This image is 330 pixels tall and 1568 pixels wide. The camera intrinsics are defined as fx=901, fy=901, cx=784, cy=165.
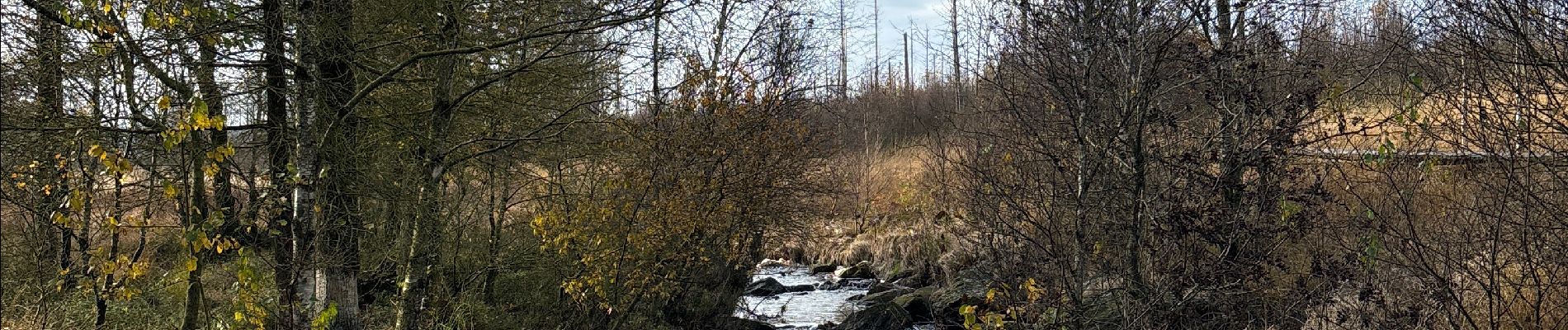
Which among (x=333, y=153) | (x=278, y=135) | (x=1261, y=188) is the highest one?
(x=278, y=135)

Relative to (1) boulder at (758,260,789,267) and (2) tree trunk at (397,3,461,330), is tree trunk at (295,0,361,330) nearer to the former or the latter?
(2) tree trunk at (397,3,461,330)

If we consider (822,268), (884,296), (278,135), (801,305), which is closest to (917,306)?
(884,296)

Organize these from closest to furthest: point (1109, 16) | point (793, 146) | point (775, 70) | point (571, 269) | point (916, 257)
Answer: point (1109, 16) < point (571, 269) < point (793, 146) < point (775, 70) < point (916, 257)

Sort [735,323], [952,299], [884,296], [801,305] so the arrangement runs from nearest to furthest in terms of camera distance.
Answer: [735,323] → [952,299] → [884,296] → [801,305]

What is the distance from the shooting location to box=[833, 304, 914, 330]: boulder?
11.5 metres

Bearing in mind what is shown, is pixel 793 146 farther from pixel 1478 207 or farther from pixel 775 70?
pixel 1478 207

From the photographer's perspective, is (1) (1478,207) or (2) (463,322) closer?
(1) (1478,207)

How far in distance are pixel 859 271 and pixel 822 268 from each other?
38.2 inches

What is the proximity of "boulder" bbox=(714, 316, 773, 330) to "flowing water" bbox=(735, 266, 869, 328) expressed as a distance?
14 cm

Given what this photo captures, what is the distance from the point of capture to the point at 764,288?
48.8 feet

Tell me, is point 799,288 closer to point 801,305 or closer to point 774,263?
point 801,305

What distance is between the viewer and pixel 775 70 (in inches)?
539

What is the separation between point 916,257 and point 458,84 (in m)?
9.89

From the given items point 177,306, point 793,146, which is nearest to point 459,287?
point 177,306
